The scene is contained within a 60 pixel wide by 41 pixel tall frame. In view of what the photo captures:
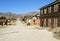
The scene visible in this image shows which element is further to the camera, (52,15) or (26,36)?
(52,15)

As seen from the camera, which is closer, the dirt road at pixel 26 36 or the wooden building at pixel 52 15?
the dirt road at pixel 26 36

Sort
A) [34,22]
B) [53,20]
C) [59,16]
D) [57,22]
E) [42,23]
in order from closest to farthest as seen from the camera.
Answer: [59,16], [57,22], [53,20], [42,23], [34,22]

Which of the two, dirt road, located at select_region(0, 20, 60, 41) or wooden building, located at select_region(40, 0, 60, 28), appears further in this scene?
wooden building, located at select_region(40, 0, 60, 28)

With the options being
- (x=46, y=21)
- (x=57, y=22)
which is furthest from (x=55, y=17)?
(x=46, y=21)

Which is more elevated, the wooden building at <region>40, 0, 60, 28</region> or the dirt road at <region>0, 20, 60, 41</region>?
the wooden building at <region>40, 0, 60, 28</region>

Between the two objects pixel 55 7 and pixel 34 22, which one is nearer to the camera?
pixel 55 7

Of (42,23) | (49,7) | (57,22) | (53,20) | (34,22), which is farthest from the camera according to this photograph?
(34,22)

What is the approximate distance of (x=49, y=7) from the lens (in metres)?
43.1

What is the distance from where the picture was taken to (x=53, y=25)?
38375 millimetres

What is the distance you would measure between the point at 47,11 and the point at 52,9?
180 inches

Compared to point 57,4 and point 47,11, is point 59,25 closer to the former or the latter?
point 57,4

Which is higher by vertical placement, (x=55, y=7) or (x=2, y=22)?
(x=55, y=7)

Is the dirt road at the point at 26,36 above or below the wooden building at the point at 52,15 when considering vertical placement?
below

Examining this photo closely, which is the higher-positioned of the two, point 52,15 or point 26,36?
point 52,15
